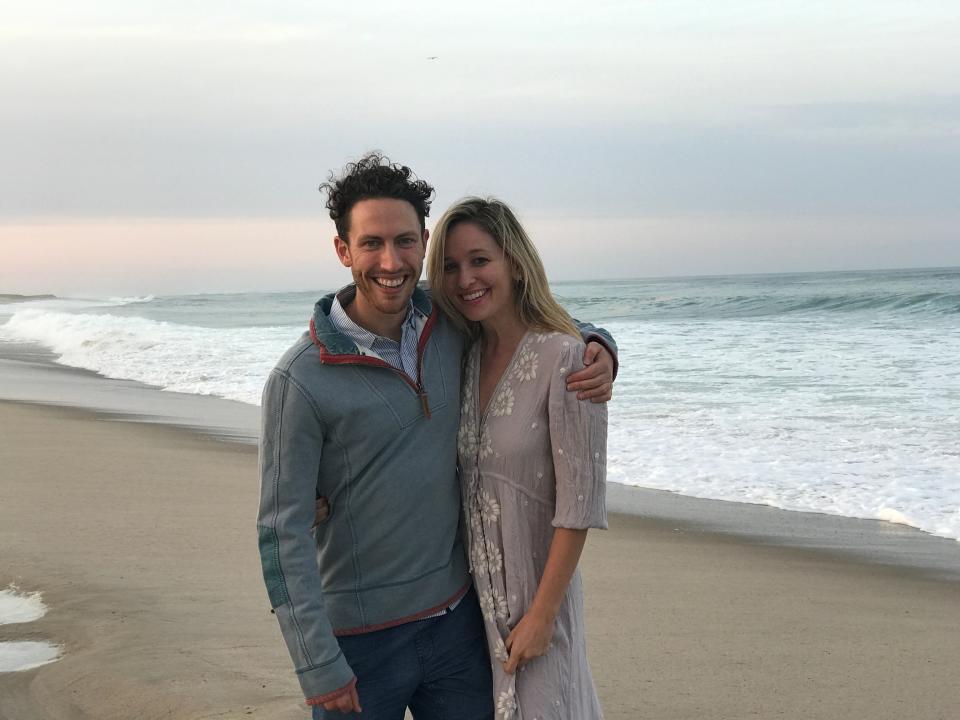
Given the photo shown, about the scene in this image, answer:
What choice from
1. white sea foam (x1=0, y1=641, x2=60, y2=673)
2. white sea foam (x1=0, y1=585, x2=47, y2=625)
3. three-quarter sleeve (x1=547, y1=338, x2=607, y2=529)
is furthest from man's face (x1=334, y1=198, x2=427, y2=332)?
white sea foam (x1=0, y1=585, x2=47, y2=625)

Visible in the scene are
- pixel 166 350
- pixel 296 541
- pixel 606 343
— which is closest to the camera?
pixel 296 541

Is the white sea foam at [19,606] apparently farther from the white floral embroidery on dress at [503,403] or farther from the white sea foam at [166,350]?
the white sea foam at [166,350]

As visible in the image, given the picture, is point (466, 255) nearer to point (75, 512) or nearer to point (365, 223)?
point (365, 223)

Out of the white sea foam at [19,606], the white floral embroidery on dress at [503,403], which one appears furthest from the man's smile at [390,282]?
the white sea foam at [19,606]

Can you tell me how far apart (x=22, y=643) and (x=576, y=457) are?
3.12m

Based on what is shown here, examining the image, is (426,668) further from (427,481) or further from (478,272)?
(478,272)

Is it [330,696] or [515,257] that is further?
[515,257]

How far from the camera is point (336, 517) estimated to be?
2.39 meters

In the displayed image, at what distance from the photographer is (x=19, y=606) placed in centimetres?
479

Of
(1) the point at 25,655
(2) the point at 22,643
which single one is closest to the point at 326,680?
(1) the point at 25,655

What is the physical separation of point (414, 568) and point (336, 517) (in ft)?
0.74

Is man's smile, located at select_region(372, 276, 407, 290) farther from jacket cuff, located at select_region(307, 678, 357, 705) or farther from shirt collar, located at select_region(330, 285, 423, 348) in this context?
jacket cuff, located at select_region(307, 678, 357, 705)

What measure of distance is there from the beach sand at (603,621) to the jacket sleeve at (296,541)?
162cm

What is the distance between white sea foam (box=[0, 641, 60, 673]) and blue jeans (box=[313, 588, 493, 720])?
7.25 feet
